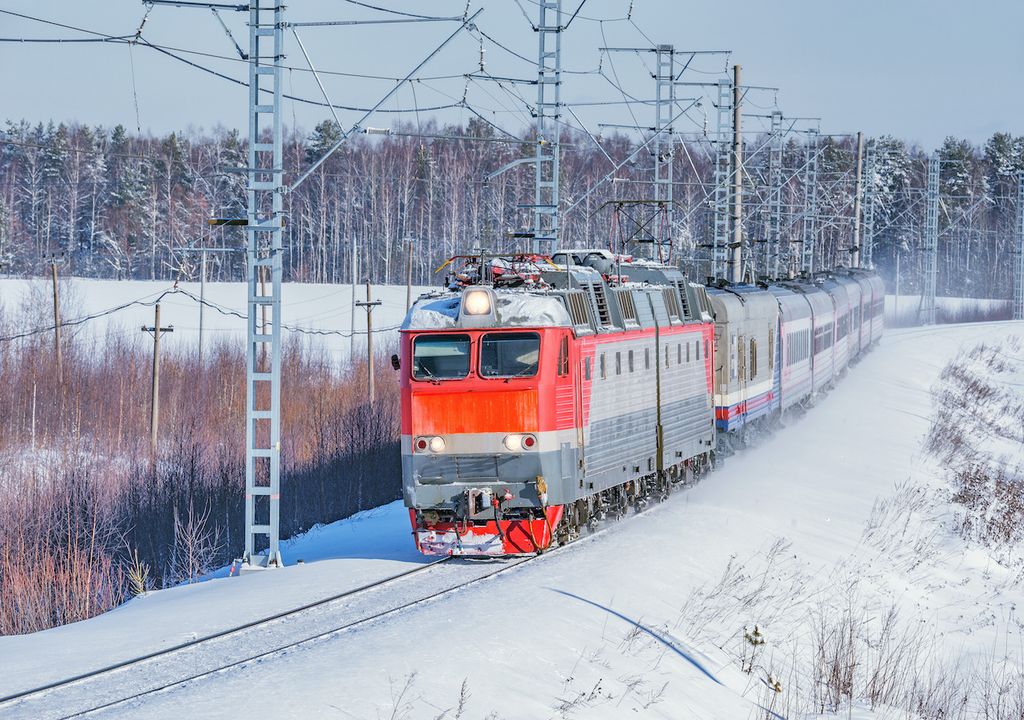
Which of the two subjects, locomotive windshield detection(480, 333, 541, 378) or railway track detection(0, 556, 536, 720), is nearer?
railway track detection(0, 556, 536, 720)

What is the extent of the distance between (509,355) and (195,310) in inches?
2444

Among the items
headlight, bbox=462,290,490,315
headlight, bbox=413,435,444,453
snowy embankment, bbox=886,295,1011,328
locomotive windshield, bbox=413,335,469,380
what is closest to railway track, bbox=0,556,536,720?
headlight, bbox=413,435,444,453

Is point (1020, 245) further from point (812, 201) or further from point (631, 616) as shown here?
point (631, 616)

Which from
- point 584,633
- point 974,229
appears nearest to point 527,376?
point 584,633

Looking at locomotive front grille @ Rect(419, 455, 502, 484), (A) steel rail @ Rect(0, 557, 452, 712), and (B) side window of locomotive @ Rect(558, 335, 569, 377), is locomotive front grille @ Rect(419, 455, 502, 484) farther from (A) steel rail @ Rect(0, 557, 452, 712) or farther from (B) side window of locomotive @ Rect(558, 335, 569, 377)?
(B) side window of locomotive @ Rect(558, 335, 569, 377)

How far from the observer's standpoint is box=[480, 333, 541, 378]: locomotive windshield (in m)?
17.5

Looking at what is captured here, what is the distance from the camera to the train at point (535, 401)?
17375 millimetres

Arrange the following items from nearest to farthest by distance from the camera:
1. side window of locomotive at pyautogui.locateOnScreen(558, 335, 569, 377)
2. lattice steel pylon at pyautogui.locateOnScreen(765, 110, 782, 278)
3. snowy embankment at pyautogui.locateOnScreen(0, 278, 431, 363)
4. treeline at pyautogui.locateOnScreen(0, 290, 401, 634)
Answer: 1. side window of locomotive at pyautogui.locateOnScreen(558, 335, 569, 377)
2. treeline at pyautogui.locateOnScreen(0, 290, 401, 634)
3. lattice steel pylon at pyautogui.locateOnScreen(765, 110, 782, 278)
4. snowy embankment at pyautogui.locateOnScreen(0, 278, 431, 363)

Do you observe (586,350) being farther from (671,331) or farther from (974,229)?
(974,229)

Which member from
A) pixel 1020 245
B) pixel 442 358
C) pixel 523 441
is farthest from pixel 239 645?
pixel 1020 245

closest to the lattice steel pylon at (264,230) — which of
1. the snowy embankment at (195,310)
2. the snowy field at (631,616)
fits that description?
the snowy field at (631,616)

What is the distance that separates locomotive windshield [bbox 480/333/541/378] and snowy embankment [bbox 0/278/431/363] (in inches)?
1646

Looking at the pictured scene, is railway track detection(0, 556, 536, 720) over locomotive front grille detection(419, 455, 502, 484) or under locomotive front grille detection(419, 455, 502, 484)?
under

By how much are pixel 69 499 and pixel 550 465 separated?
50.1 feet
